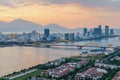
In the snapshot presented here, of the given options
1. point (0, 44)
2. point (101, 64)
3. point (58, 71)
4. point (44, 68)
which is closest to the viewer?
point (58, 71)

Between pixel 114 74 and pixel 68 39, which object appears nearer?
pixel 114 74

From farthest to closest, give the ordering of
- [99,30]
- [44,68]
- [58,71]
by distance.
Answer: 1. [99,30]
2. [44,68]
3. [58,71]

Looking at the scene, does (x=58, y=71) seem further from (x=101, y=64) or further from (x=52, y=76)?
(x=101, y=64)

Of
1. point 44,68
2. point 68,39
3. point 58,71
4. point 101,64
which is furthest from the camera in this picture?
point 68,39

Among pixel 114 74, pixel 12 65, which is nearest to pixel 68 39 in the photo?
pixel 12 65

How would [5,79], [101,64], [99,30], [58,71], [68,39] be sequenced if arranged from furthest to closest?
[99,30] < [68,39] < [101,64] < [58,71] < [5,79]

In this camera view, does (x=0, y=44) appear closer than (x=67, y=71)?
No

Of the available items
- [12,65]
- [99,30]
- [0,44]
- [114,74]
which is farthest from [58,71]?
[99,30]

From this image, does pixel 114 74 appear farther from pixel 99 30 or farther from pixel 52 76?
pixel 99 30
